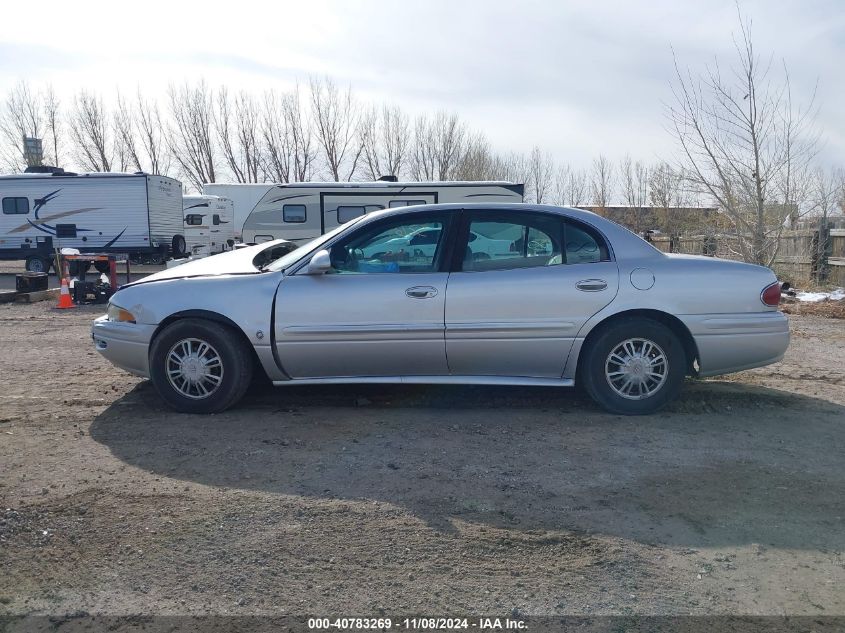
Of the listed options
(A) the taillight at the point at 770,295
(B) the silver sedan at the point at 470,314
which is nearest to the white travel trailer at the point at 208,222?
(B) the silver sedan at the point at 470,314

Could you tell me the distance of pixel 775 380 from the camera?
633 cm

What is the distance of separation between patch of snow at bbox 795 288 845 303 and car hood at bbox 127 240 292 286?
10555 millimetres

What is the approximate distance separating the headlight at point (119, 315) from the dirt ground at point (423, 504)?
28.0 inches

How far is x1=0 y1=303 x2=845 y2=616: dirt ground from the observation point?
2.82 meters

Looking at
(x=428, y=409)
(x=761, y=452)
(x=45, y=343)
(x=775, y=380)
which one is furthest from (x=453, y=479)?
(x=45, y=343)

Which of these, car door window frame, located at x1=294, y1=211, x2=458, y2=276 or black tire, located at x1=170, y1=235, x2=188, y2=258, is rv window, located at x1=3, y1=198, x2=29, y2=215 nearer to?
black tire, located at x1=170, y1=235, x2=188, y2=258

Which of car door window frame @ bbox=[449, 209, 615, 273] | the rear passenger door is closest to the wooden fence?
car door window frame @ bbox=[449, 209, 615, 273]

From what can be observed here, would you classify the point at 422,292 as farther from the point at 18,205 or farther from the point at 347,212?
the point at 18,205

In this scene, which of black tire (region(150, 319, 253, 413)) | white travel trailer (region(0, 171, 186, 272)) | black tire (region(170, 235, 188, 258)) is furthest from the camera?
black tire (region(170, 235, 188, 258))

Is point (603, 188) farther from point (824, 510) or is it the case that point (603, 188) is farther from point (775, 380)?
point (824, 510)

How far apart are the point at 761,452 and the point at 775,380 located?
2205 mm

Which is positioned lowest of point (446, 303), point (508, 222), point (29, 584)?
point (29, 584)

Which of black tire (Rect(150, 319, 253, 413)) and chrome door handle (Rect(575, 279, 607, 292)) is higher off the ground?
chrome door handle (Rect(575, 279, 607, 292))

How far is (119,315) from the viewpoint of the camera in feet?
17.7
